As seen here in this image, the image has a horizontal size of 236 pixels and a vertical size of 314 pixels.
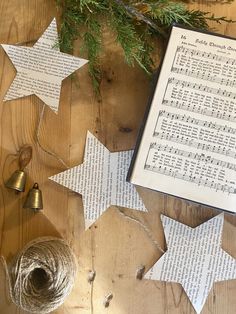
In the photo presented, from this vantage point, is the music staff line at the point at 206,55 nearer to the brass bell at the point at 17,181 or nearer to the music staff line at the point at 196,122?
the music staff line at the point at 196,122

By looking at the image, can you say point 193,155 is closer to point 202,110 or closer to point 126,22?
point 202,110

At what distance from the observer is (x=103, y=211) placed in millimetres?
1444

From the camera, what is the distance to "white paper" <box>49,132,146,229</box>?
1.43 meters

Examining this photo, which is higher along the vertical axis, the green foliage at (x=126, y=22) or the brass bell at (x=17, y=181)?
the green foliage at (x=126, y=22)

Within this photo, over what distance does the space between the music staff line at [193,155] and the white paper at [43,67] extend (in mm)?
344

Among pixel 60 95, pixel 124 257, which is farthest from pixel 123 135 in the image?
pixel 124 257

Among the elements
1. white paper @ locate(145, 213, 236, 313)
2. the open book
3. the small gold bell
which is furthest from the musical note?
the small gold bell

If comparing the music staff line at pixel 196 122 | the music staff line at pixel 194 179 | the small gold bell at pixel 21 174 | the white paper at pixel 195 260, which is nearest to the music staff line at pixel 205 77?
the music staff line at pixel 196 122

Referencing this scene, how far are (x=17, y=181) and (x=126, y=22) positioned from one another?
1.77 feet

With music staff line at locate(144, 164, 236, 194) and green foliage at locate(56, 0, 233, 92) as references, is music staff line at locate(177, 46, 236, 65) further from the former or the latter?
music staff line at locate(144, 164, 236, 194)

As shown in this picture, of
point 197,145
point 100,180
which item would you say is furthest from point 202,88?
point 100,180

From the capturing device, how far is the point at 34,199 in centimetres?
141

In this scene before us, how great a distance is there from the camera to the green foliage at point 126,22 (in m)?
1.32

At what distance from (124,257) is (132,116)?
0.41 metres
